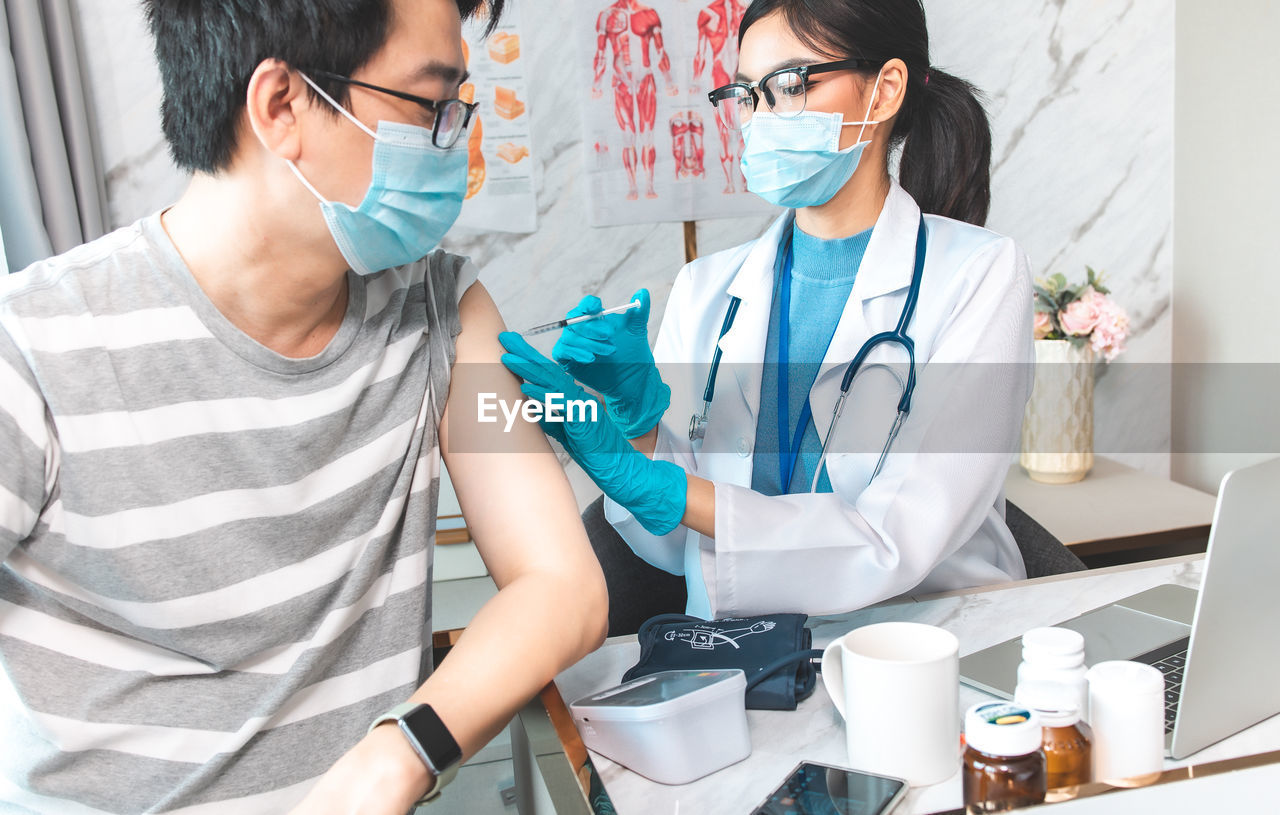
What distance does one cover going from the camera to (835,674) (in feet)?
2.88

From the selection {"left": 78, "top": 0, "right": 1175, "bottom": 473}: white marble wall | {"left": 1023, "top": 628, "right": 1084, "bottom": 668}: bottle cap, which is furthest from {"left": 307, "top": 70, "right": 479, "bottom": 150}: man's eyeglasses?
{"left": 78, "top": 0, "right": 1175, "bottom": 473}: white marble wall

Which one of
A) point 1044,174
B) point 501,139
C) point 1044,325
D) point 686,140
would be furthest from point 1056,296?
point 501,139

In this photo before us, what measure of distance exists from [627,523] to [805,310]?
469mm

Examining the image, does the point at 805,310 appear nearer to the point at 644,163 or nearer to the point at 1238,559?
the point at 1238,559

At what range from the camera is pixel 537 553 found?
3.54 feet

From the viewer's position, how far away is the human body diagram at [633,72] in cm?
248

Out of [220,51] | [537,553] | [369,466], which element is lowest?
[537,553]

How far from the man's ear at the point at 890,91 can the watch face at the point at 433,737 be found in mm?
1157

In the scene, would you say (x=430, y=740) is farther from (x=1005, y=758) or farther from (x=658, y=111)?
(x=658, y=111)

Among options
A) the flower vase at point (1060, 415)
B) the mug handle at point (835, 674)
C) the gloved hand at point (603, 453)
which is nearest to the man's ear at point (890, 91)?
the gloved hand at point (603, 453)

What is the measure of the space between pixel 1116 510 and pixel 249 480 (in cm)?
202

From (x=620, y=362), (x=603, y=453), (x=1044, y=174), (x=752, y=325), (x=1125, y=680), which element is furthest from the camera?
(x=1044, y=174)

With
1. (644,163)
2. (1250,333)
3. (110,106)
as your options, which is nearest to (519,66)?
(644,163)

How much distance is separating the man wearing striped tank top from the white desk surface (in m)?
1.54
